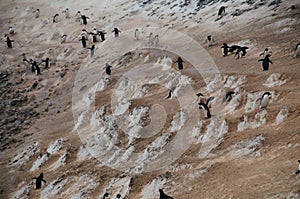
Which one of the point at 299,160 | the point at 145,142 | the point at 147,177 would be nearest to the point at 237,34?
the point at 145,142

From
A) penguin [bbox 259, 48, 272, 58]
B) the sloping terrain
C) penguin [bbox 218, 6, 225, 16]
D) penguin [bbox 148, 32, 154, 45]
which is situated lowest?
the sloping terrain

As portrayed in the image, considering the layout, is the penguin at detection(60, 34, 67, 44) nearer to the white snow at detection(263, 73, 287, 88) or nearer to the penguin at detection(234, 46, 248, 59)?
the penguin at detection(234, 46, 248, 59)

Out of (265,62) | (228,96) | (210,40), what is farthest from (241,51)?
(228,96)

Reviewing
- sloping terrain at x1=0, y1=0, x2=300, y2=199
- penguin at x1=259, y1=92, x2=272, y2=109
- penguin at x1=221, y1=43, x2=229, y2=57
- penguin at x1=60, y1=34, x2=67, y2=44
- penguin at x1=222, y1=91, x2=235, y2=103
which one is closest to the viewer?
sloping terrain at x1=0, y1=0, x2=300, y2=199

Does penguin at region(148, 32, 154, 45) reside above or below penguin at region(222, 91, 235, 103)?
above

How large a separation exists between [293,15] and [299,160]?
20075mm

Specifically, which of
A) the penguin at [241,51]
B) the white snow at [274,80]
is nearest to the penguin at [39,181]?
the white snow at [274,80]

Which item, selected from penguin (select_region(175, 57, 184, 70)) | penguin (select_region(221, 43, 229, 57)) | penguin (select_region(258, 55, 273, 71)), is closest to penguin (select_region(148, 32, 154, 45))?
penguin (select_region(175, 57, 184, 70))

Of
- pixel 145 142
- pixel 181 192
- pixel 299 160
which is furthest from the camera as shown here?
pixel 145 142

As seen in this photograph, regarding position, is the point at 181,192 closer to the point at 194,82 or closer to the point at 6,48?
the point at 194,82

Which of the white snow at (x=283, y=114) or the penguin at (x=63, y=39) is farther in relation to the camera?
the penguin at (x=63, y=39)

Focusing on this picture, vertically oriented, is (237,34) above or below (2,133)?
above

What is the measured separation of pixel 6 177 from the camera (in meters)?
27.6

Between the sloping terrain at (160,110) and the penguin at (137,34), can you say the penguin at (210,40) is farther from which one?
the penguin at (137,34)
